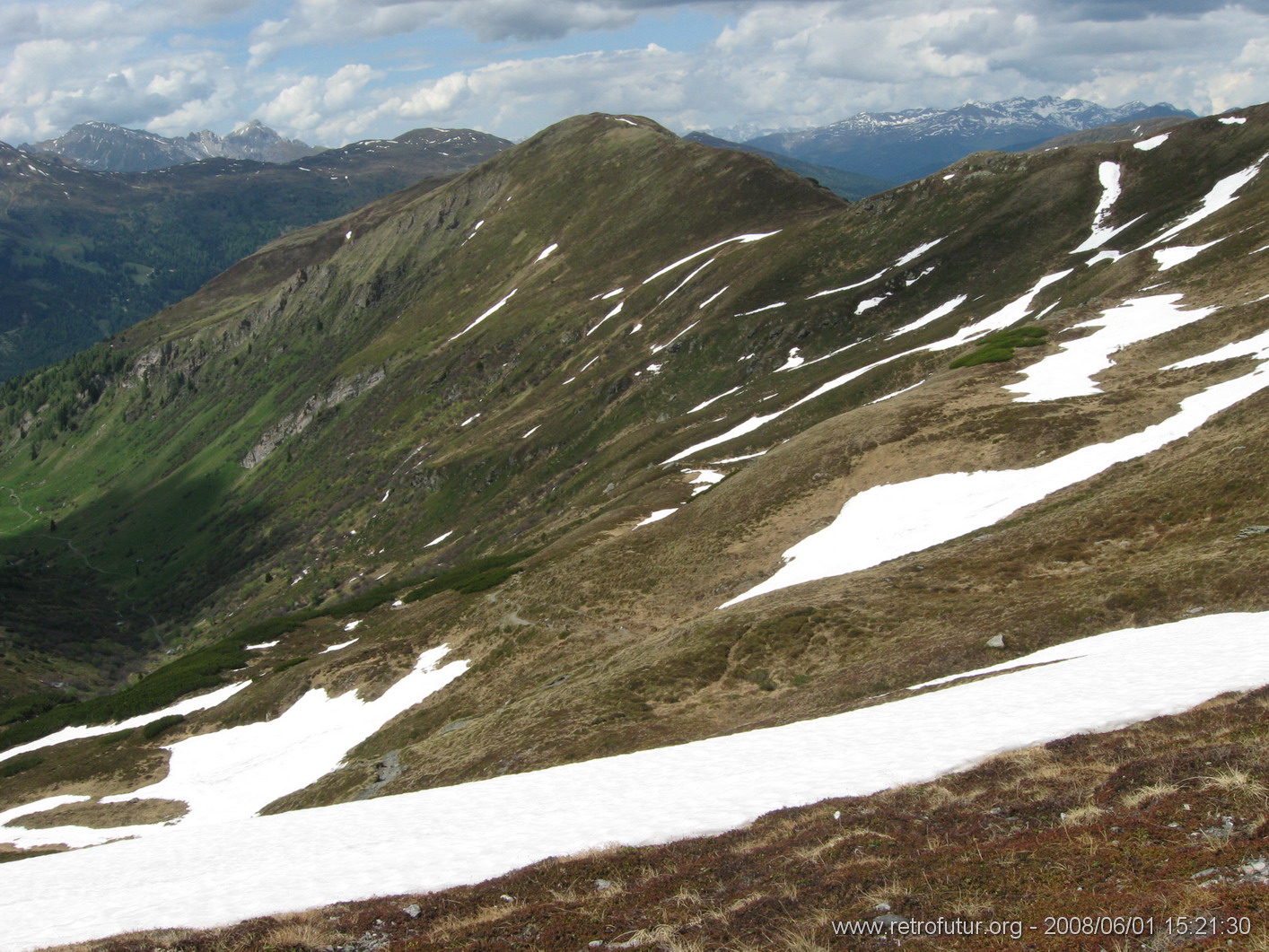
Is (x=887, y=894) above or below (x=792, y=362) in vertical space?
below

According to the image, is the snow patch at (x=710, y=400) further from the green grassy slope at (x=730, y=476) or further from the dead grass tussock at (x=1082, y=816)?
the dead grass tussock at (x=1082, y=816)

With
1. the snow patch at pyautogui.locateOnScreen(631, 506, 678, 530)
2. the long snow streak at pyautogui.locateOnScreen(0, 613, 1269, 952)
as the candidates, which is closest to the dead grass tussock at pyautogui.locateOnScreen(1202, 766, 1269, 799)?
the long snow streak at pyautogui.locateOnScreen(0, 613, 1269, 952)

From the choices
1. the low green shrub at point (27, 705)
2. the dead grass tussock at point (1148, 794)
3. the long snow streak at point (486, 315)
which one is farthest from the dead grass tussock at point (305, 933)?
the long snow streak at point (486, 315)

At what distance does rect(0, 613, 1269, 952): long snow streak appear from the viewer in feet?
46.1

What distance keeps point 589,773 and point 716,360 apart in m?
83.4

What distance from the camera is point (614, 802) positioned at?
54.3 feet

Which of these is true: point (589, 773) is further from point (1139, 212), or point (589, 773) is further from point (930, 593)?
point (1139, 212)

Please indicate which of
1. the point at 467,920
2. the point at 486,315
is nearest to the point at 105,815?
the point at 467,920

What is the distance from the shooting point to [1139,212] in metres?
86.3

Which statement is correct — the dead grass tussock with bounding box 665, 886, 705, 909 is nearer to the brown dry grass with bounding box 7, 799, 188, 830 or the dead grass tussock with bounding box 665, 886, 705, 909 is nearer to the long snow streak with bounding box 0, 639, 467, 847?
the long snow streak with bounding box 0, 639, 467, 847

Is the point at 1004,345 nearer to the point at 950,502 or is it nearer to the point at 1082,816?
the point at 950,502

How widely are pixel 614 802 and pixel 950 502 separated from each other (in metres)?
26.6

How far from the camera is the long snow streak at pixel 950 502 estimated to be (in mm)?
35031

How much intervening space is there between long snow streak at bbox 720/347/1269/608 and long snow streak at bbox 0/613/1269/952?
15190mm
